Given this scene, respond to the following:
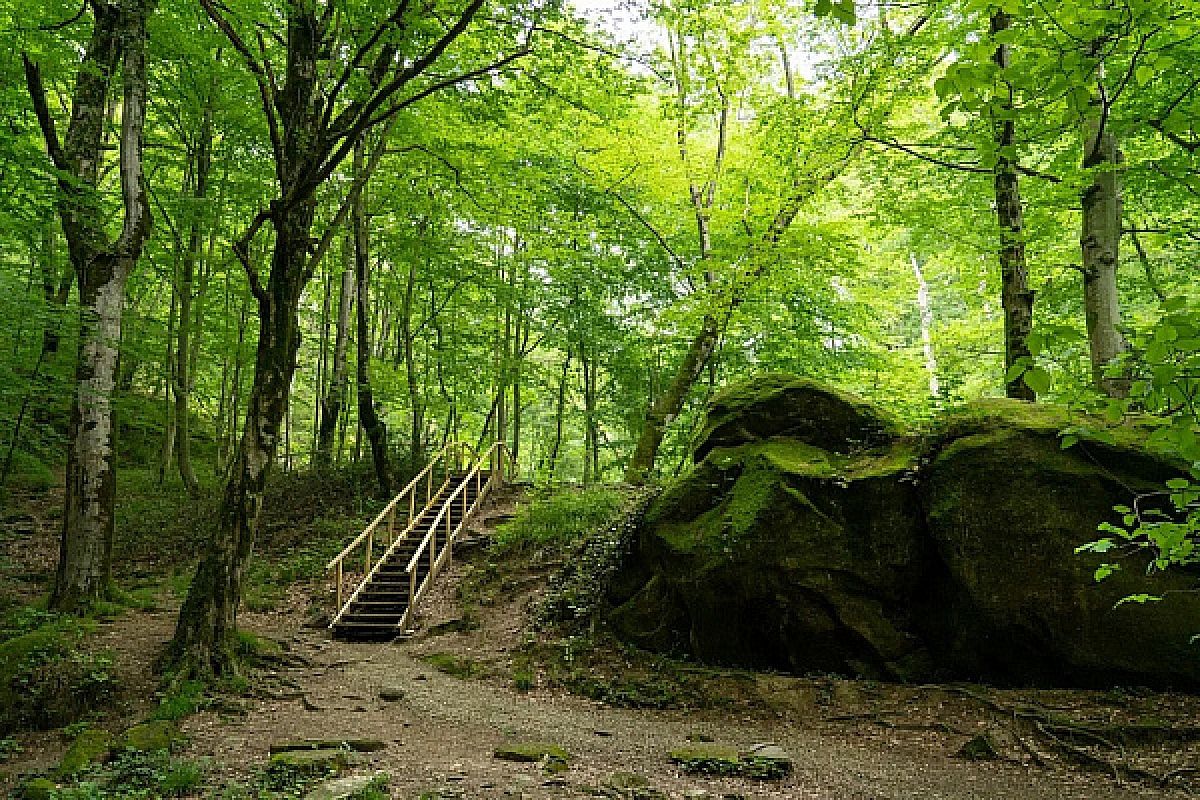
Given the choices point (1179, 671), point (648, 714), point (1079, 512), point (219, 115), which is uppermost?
point (219, 115)

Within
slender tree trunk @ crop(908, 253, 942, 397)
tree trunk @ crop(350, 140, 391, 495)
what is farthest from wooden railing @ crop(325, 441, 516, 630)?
slender tree trunk @ crop(908, 253, 942, 397)

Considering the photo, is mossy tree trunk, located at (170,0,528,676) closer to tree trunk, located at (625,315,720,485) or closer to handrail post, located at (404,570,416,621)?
handrail post, located at (404,570,416,621)

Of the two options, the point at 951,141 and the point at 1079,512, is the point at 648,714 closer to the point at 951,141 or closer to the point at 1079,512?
the point at 1079,512

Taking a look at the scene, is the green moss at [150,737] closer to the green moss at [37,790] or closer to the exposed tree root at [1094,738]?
the green moss at [37,790]

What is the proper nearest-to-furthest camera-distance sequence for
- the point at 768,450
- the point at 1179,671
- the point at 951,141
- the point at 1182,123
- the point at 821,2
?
the point at 821,2
the point at 1182,123
the point at 1179,671
the point at 768,450
the point at 951,141

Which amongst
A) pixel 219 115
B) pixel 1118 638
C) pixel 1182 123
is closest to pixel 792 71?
pixel 219 115

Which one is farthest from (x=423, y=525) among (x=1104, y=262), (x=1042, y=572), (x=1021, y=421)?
(x=1104, y=262)

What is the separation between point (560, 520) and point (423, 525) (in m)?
3.12

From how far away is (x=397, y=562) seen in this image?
40.4ft

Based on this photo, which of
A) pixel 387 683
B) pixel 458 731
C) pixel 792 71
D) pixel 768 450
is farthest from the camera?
pixel 792 71

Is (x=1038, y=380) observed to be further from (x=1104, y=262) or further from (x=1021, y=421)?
(x=1104, y=262)

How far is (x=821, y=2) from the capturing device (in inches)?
75.4

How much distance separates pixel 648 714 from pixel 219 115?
12.7m

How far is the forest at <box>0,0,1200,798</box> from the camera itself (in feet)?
16.7
